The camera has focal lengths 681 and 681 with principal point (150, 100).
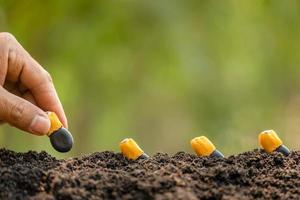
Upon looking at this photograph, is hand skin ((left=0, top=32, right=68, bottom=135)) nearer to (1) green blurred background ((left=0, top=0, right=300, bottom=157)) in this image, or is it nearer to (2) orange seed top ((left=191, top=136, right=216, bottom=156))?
(2) orange seed top ((left=191, top=136, right=216, bottom=156))

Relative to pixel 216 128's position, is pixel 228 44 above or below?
above

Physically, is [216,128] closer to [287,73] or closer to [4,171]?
[287,73]

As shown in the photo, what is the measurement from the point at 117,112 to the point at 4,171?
3.13 m

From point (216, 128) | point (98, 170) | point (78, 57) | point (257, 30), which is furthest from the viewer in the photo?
point (257, 30)

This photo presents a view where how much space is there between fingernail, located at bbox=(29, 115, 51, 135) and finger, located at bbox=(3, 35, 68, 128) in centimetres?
28

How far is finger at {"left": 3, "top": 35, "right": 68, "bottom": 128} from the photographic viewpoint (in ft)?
5.51

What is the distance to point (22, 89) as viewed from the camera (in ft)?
5.90

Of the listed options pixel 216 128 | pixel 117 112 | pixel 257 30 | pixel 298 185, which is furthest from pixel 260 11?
pixel 298 185

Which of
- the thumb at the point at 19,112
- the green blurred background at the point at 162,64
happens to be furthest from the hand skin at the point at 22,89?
the green blurred background at the point at 162,64

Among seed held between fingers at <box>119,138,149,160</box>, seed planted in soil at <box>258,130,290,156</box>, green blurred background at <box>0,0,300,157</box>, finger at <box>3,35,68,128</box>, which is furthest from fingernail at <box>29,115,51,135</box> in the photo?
green blurred background at <box>0,0,300,157</box>

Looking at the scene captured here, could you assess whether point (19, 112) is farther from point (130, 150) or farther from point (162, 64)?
point (162, 64)

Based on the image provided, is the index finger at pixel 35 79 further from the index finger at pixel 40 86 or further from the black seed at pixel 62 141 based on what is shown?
the black seed at pixel 62 141

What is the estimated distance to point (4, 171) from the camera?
116 centimetres

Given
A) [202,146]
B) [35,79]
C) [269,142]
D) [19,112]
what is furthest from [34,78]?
[269,142]
